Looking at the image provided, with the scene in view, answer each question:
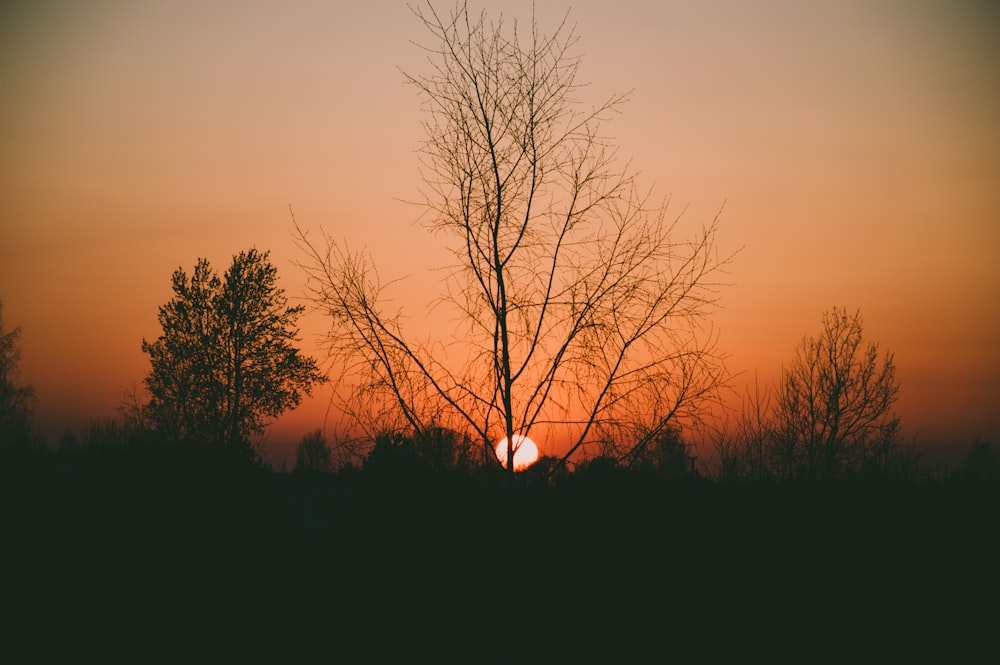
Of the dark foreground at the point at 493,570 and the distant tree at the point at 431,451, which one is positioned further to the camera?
the dark foreground at the point at 493,570

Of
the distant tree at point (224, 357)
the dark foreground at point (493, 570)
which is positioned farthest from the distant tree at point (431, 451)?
the distant tree at point (224, 357)

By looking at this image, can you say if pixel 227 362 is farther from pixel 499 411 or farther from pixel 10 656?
pixel 499 411

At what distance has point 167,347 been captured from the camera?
29.1m

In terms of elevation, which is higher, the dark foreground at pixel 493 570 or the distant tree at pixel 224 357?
the distant tree at pixel 224 357

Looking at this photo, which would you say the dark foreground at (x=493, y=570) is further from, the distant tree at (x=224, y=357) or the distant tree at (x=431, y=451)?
the distant tree at (x=224, y=357)

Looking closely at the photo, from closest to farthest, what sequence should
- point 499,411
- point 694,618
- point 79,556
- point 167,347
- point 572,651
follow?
point 499,411 → point 572,651 → point 694,618 → point 79,556 → point 167,347

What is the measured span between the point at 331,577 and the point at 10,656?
3359 millimetres

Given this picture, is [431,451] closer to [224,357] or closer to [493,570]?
[493,570]

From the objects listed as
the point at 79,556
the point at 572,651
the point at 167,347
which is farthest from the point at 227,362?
the point at 572,651

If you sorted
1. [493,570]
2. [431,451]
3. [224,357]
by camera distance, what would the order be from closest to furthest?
[431,451] → [493,570] → [224,357]

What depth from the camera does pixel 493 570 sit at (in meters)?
8.54

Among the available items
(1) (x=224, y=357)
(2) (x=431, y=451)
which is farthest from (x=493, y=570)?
(1) (x=224, y=357)

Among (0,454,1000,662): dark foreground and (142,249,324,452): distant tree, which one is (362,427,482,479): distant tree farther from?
(142,249,324,452): distant tree

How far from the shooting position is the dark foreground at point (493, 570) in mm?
8250
